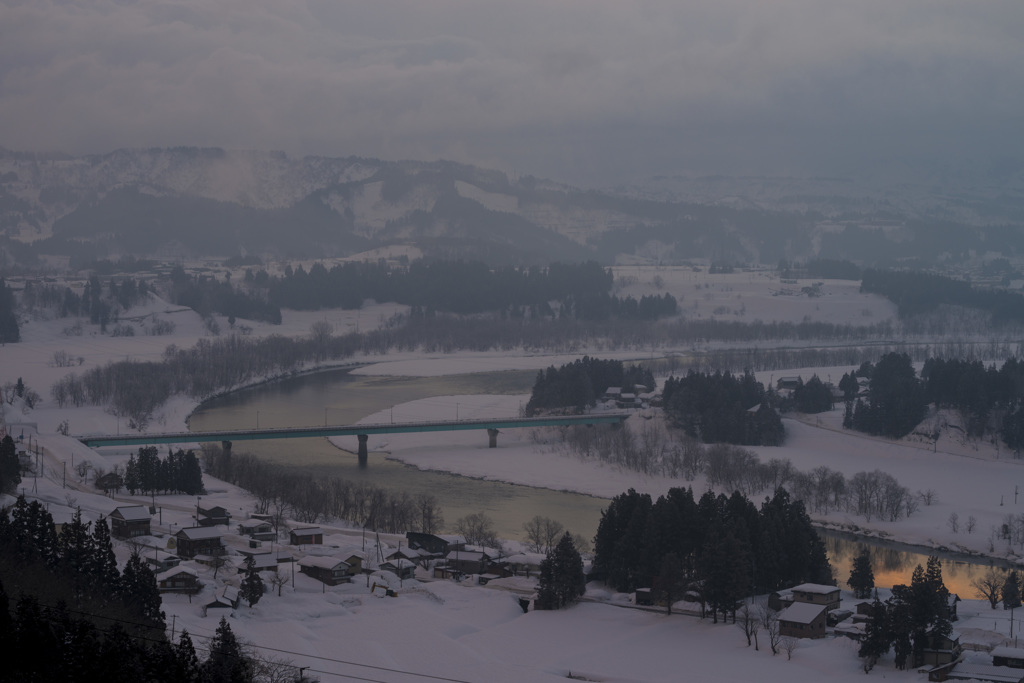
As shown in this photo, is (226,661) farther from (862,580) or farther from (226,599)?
(862,580)

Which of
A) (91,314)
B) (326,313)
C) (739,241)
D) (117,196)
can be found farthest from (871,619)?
(117,196)

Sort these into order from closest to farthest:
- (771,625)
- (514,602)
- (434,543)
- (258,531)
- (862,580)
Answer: (771,625) < (514,602) < (862,580) < (434,543) < (258,531)

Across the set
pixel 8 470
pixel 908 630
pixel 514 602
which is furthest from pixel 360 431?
pixel 908 630

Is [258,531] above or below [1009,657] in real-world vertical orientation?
above

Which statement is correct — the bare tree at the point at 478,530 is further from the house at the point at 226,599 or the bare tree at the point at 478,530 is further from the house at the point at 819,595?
the house at the point at 819,595

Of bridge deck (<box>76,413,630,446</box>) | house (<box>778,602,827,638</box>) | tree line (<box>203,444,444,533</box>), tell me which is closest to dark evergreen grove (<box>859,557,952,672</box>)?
house (<box>778,602,827,638</box>)

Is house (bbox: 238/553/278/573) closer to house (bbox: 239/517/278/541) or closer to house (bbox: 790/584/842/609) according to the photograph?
house (bbox: 239/517/278/541)

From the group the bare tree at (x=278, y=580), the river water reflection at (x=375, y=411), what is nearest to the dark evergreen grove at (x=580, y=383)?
the river water reflection at (x=375, y=411)
